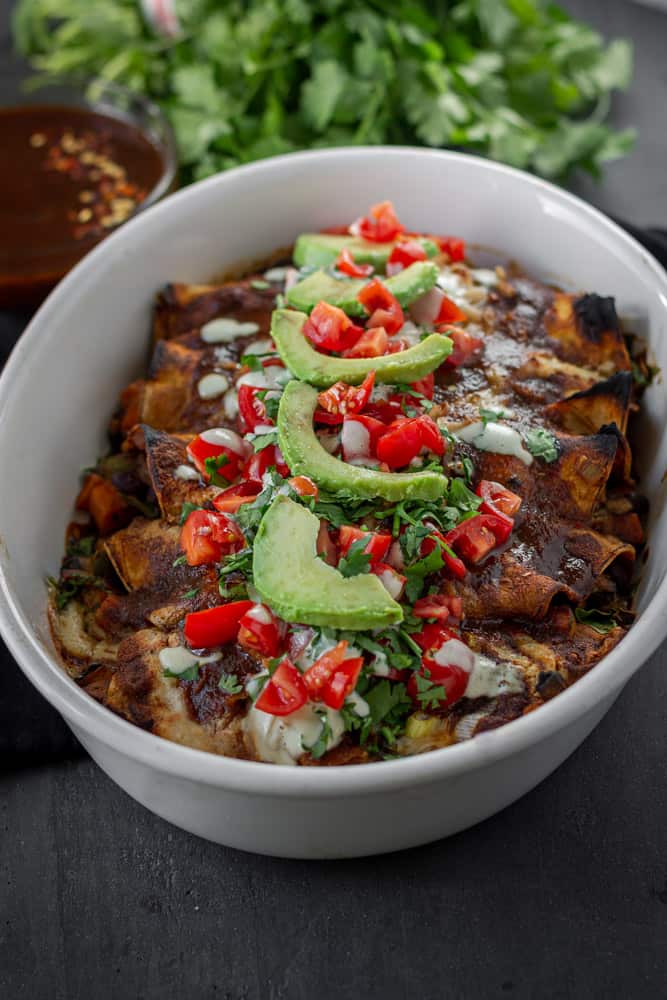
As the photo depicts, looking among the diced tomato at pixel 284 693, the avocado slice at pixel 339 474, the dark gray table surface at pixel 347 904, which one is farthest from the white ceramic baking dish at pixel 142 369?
the avocado slice at pixel 339 474

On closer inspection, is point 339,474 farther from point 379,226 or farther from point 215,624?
point 379,226

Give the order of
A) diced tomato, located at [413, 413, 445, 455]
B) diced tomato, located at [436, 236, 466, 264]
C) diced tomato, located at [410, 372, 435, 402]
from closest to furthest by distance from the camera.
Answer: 1. diced tomato, located at [413, 413, 445, 455]
2. diced tomato, located at [410, 372, 435, 402]
3. diced tomato, located at [436, 236, 466, 264]

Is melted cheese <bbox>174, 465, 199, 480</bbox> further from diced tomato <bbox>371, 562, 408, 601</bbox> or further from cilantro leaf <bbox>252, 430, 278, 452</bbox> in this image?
diced tomato <bbox>371, 562, 408, 601</bbox>

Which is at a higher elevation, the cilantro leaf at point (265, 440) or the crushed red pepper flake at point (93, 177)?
the cilantro leaf at point (265, 440)

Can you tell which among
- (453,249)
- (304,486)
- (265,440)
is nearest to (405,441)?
(304,486)

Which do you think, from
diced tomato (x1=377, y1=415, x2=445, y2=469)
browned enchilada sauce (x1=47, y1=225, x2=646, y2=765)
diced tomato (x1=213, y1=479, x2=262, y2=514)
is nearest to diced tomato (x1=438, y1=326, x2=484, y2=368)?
browned enchilada sauce (x1=47, y1=225, x2=646, y2=765)

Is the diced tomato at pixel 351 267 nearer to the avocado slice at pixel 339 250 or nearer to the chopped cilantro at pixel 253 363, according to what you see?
the avocado slice at pixel 339 250
